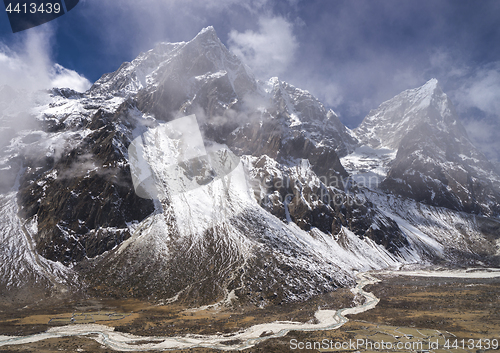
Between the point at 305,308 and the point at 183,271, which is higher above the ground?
the point at 183,271

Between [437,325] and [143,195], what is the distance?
134 metres

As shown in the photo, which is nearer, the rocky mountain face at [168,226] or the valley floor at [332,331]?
the valley floor at [332,331]

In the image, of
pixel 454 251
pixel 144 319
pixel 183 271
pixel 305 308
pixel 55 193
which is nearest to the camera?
pixel 144 319

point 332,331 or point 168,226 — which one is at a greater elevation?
point 168,226

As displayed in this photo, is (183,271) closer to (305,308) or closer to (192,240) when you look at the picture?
(192,240)

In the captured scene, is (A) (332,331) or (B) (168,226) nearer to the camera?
(A) (332,331)

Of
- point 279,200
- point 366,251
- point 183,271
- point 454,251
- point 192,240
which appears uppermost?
point 279,200

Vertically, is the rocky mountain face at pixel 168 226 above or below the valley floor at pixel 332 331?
above

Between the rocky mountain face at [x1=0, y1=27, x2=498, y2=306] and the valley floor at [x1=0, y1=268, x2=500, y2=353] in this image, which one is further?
the rocky mountain face at [x1=0, y1=27, x2=498, y2=306]

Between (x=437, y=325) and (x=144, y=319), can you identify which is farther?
(x=144, y=319)

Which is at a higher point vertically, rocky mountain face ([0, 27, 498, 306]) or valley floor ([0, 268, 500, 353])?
rocky mountain face ([0, 27, 498, 306])

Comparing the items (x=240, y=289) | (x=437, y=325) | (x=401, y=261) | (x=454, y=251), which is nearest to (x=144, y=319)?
(x=240, y=289)

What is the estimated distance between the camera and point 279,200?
17375 cm

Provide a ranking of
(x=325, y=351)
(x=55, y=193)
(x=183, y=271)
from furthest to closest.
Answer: (x=55, y=193) → (x=183, y=271) → (x=325, y=351)
